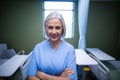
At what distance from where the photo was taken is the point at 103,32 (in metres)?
3.96

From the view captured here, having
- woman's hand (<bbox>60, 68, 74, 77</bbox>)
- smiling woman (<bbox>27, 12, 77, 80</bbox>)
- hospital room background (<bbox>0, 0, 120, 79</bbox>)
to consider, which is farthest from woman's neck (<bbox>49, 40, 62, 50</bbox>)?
hospital room background (<bbox>0, 0, 120, 79</bbox>)

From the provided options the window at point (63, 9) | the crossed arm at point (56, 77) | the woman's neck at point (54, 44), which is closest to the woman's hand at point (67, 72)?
the crossed arm at point (56, 77)

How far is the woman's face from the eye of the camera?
1146mm

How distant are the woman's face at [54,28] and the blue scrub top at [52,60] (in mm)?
138

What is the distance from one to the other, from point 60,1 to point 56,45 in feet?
8.75

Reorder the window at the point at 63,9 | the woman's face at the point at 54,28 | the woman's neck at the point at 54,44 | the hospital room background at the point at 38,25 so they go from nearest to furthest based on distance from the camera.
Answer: the woman's face at the point at 54,28 → the woman's neck at the point at 54,44 → the hospital room background at the point at 38,25 → the window at the point at 63,9

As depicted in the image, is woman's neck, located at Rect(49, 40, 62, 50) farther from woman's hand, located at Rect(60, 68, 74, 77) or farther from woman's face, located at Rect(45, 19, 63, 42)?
woman's hand, located at Rect(60, 68, 74, 77)

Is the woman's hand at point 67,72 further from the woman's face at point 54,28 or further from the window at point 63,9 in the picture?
the window at point 63,9

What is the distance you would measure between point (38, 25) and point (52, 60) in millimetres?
2675

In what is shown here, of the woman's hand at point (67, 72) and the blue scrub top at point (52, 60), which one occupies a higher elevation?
the blue scrub top at point (52, 60)

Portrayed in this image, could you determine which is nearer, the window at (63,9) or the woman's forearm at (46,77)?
the woman's forearm at (46,77)

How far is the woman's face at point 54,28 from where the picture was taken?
1146mm

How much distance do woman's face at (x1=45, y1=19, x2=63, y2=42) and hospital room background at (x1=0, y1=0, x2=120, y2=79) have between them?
263 cm

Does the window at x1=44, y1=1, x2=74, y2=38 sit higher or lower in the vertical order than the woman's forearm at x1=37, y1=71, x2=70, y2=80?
higher
